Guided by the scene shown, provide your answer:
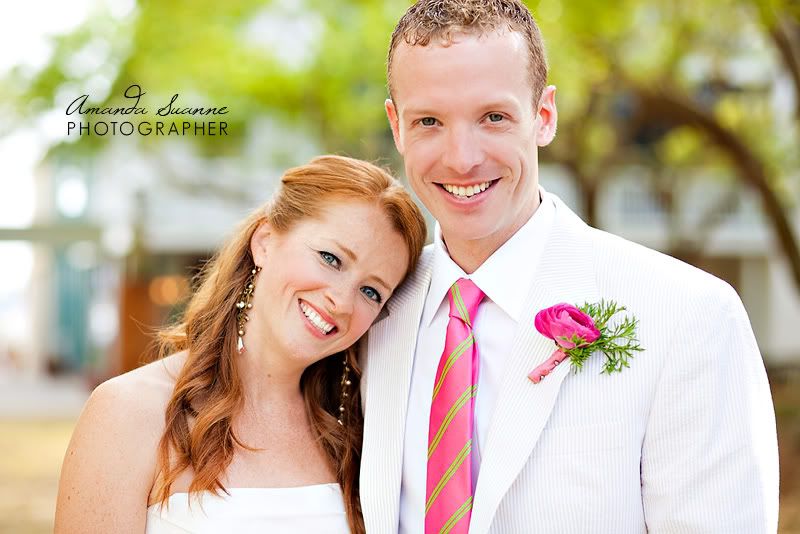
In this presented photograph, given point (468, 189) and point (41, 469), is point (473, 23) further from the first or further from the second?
point (41, 469)

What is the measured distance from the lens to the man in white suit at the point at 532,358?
8.18ft

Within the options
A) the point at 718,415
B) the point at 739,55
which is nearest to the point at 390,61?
the point at 718,415

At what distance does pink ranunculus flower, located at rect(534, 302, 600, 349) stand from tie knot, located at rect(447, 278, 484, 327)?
0.23m

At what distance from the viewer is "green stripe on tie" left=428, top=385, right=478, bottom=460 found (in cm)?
273

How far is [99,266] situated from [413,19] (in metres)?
21.7

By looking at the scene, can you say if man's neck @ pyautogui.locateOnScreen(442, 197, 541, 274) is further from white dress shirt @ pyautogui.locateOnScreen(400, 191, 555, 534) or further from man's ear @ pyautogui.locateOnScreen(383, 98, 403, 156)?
man's ear @ pyautogui.locateOnScreen(383, 98, 403, 156)

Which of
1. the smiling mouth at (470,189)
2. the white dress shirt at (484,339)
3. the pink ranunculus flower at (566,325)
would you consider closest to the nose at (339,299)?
the white dress shirt at (484,339)

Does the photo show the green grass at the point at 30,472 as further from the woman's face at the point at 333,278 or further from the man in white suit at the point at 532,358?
A: the man in white suit at the point at 532,358

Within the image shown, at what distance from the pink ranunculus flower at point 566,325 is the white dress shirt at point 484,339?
0.11 m

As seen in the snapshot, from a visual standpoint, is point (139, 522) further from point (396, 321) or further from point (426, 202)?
point (426, 202)

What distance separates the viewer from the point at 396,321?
10.2 feet

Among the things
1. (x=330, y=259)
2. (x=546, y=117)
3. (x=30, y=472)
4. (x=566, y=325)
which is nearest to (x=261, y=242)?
(x=330, y=259)

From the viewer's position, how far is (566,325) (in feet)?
8.57

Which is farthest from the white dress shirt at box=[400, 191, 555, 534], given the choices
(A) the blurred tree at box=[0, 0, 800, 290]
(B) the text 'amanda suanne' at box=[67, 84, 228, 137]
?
(A) the blurred tree at box=[0, 0, 800, 290]
